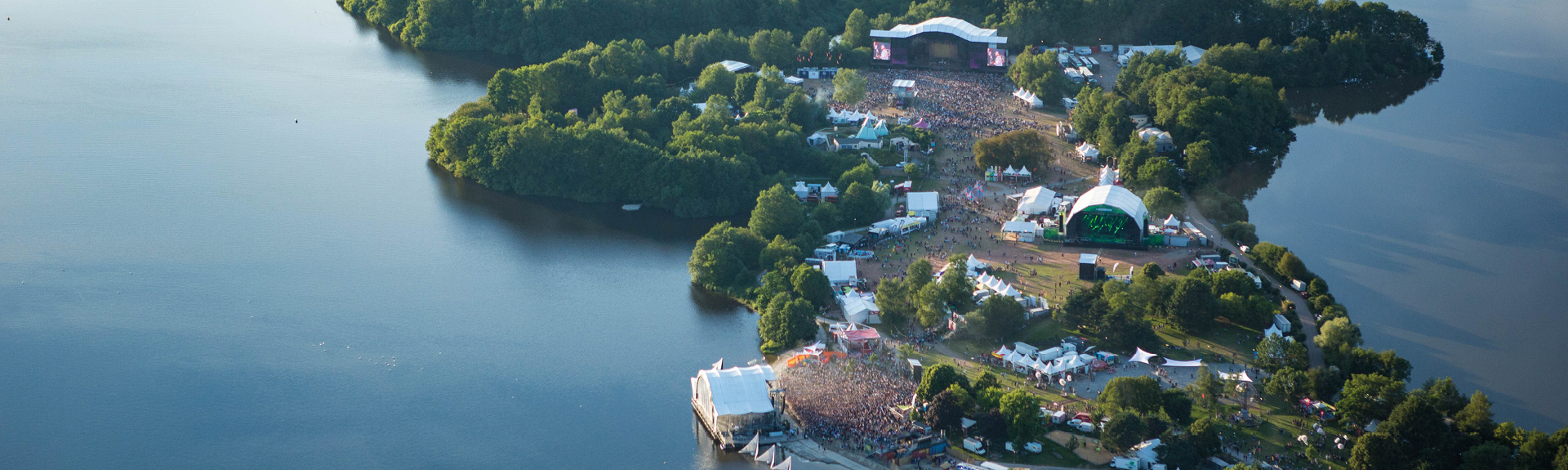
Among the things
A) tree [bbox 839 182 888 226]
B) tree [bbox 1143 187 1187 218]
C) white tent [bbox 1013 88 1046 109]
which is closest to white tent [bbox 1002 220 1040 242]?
tree [bbox 1143 187 1187 218]

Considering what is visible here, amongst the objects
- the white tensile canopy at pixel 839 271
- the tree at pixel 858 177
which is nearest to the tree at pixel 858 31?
the tree at pixel 858 177

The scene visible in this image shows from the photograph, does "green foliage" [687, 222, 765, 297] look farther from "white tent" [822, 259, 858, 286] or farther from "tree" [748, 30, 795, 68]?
"tree" [748, 30, 795, 68]

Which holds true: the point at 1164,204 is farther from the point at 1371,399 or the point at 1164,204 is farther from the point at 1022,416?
the point at 1022,416

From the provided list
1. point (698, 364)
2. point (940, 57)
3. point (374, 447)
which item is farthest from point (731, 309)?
point (940, 57)

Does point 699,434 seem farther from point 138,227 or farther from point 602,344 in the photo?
point 138,227

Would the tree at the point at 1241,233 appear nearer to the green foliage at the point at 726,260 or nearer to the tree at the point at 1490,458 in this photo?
the tree at the point at 1490,458
